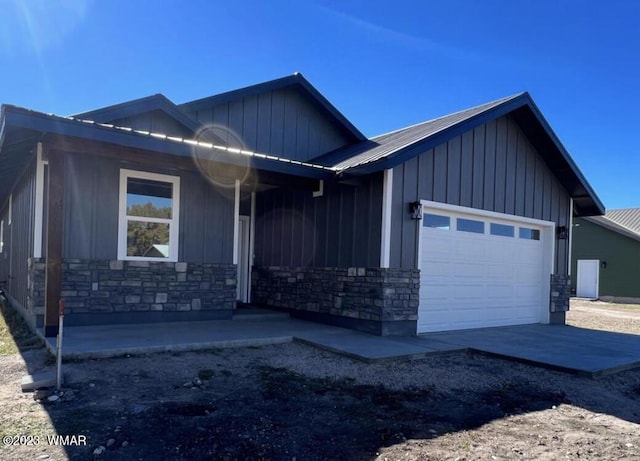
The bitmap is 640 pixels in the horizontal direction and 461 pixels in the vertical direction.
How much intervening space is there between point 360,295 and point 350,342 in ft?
4.54

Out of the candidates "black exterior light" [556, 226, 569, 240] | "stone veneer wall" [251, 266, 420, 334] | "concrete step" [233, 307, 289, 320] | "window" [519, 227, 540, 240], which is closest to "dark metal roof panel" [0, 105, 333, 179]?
"stone veneer wall" [251, 266, 420, 334]

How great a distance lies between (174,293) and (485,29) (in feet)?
31.6

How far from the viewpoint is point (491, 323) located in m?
10.5

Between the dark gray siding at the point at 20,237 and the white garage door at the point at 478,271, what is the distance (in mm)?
7414

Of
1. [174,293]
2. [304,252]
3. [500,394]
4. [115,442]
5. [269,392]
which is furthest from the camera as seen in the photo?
[304,252]

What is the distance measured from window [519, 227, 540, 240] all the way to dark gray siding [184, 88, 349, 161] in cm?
502

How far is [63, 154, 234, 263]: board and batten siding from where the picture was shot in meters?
7.88

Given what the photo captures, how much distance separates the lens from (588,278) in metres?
26.5

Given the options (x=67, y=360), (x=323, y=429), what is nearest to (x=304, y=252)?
(x=67, y=360)

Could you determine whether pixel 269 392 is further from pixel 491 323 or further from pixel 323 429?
pixel 491 323

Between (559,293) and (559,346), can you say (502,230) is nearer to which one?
(559,293)

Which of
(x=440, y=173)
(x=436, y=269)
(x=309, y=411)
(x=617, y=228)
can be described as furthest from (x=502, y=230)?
(x=617, y=228)

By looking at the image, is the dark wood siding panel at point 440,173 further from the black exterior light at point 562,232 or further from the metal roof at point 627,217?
the metal roof at point 627,217

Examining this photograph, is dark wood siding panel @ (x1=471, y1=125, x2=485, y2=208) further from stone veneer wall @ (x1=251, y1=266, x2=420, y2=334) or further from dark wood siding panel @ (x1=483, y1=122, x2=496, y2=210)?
stone veneer wall @ (x1=251, y1=266, x2=420, y2=334)
